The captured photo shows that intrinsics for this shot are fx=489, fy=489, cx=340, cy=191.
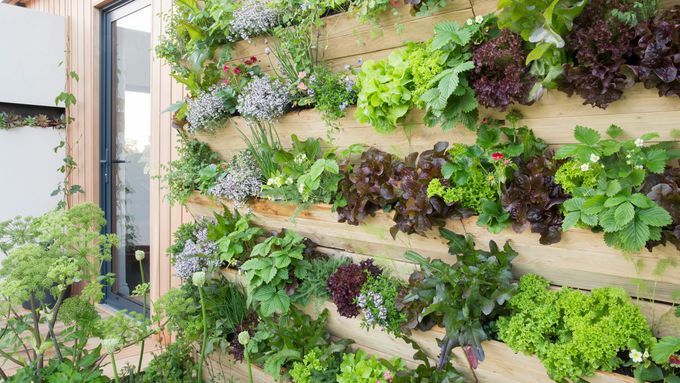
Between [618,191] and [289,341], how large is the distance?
1.46 metres

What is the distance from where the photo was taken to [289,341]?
7.18 ft

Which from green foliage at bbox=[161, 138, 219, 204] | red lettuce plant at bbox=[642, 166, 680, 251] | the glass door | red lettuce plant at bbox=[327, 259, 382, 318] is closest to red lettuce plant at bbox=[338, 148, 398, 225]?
red lettuce plant at bbox=[327, 259, 382, 318]

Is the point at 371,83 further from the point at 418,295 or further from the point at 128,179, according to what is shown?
the point at 128,179

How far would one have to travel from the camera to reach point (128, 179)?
425 centimetres

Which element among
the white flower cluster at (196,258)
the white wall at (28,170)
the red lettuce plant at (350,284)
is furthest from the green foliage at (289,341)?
the white wall at (28,170)

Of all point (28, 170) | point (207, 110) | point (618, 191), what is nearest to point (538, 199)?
point (618, 191)

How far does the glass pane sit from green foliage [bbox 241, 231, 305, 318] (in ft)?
6.93

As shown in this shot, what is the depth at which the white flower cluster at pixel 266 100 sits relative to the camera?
2352mm

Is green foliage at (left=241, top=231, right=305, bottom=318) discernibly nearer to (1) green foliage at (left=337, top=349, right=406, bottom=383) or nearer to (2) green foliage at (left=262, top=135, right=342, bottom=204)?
(2) green foliage at (left=262, top=135, right=342, bottom=204)

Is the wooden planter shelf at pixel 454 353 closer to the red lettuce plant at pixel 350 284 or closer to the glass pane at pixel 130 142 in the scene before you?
the red lettuce plant at pixel 350 284

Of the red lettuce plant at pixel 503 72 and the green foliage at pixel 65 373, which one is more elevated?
the red lettuce plant at pixel 503 72

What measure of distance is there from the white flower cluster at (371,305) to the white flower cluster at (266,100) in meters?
0.98

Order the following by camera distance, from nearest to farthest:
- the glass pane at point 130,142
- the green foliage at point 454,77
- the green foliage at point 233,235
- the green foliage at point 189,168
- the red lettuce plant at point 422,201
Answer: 1. the green foliage at point 454,77
2. the red lettuce plant at point 422,201
3. the green foliage at point 233,235
4. the green foliage at point 189,168
5. the glass pane at point 130,142

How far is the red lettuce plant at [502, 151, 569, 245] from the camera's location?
154 centimetres
